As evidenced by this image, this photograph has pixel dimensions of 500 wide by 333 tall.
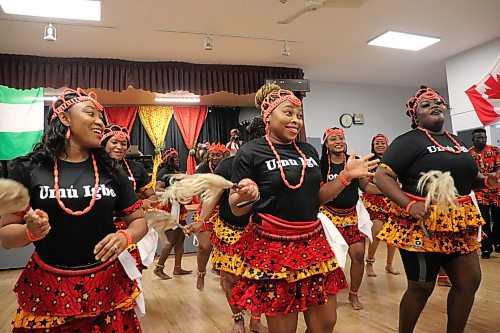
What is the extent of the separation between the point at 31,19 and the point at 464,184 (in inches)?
186

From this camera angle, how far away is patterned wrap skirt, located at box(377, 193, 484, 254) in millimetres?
2234

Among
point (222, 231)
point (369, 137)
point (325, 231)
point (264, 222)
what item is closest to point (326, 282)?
point (325, 231)

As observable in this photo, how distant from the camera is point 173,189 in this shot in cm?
172

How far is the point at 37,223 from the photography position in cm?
131

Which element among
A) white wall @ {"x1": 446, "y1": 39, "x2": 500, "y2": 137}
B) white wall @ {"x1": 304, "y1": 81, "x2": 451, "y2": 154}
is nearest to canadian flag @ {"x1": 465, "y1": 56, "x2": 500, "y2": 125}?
white wall @ {"x1": 446, "y1": 39, "x2": 500, "y2": 137}

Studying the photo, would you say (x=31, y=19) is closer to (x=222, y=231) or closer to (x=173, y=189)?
(x=222, y=231)

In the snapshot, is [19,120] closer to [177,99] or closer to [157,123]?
[177,99]

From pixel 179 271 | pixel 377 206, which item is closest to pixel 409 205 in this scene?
pixel 377 206

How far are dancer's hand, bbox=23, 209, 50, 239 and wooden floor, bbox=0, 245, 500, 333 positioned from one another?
2.09 meters

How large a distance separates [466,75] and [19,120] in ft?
21.9

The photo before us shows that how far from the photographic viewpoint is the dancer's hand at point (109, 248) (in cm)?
145

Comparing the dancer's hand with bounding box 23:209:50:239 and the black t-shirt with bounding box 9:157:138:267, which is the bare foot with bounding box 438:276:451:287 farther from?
the dancer's hand with bounding box 23:209:50:239

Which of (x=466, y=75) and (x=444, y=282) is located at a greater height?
(x=466, y=75)

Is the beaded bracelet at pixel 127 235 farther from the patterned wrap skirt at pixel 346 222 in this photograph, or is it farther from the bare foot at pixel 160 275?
the bare foot at pixel 160 275
